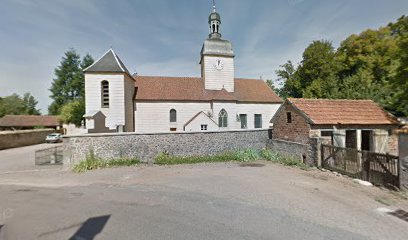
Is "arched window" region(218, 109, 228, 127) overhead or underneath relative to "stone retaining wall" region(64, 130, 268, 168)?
overhead

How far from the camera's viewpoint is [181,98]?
23719 millimetres

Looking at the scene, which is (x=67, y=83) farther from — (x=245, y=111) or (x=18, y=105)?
(x=245, y=111)

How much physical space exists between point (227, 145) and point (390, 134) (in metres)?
10.1

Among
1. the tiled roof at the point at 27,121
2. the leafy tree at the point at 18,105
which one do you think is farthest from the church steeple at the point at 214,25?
the leafy tree at the point at 18,105

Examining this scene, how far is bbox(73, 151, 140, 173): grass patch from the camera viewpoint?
11406mm

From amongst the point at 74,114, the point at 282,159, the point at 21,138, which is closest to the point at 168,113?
the point at 282,159

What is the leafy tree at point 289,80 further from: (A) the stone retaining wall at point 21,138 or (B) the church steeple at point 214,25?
Answer: (A) the stone retaining wall at point 21,138

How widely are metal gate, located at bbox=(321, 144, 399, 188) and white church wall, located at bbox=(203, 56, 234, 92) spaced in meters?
17.4

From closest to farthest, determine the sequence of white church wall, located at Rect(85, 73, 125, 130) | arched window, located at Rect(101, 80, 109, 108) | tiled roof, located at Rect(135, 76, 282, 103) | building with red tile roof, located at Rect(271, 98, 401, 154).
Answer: building with red tile roof, located at Rect(271, 98, 401, 154), white church wall, located at Rect(85, 73, 125, 130), arched window, located at Rect(101, 80, 109, 108), tiled roof, located at Rect(135, 76, 282, 103)

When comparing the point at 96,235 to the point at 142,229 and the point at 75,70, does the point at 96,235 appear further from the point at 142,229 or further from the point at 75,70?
the point at 75,70

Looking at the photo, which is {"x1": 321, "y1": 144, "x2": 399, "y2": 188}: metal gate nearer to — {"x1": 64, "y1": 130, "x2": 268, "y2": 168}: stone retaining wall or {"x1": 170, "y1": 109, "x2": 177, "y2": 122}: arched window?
{"x1": 64, "y1": 130, "x2": 268, "y2": 168}: stone retaining wall

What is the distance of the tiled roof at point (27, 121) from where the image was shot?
136 ft

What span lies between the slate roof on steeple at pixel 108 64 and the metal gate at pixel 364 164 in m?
18.6

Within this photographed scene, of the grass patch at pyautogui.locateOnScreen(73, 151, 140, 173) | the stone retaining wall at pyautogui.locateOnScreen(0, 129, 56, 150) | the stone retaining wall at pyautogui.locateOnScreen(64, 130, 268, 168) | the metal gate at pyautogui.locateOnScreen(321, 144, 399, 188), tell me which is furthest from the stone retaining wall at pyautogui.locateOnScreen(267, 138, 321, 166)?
the stone retaining wall at pyautogui.locateOnScreen(0, 129, 56, 150)
